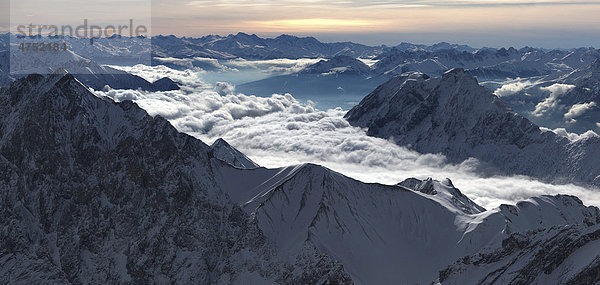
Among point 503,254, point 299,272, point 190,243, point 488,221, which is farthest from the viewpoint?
point 190,243

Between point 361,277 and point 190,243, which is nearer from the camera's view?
point 361,277

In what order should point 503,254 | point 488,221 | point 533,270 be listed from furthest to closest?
1. point 488,221
2. point 503,254
3. point 533,270

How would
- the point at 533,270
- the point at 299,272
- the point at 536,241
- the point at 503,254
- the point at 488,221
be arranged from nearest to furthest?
the point at 533,270
the point at 536,241
the point at 503,254
the point at 299,272
the point at 488,221

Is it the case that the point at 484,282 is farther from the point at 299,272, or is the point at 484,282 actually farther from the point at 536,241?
the point at 299,272

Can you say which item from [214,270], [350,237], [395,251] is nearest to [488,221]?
[395,251]

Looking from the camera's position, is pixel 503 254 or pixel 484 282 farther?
pixel 503 254

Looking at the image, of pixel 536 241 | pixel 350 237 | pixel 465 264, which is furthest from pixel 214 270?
pixel 536 241

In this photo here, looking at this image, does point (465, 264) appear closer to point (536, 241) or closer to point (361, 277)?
point (536, 241)

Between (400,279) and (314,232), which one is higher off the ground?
(314,232)

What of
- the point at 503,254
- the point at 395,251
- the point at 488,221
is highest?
the point at 503,254
